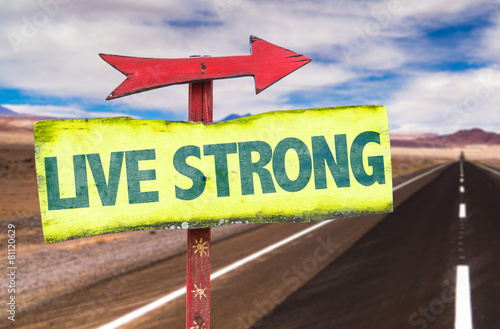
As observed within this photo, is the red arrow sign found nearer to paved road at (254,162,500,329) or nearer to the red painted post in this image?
the red painted post

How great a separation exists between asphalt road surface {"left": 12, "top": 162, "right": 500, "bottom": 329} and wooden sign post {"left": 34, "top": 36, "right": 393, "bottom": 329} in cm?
250

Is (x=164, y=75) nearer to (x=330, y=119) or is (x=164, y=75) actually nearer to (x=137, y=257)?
(x=330, y=119)

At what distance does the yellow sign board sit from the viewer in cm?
214

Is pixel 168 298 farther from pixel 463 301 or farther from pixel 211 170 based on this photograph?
pixel 463 301

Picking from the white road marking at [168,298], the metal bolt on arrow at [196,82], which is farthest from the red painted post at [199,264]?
the white road marking at [168,298]

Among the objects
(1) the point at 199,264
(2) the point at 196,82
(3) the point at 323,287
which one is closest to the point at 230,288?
(3) the point at 323,287

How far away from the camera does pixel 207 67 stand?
91.3 inches

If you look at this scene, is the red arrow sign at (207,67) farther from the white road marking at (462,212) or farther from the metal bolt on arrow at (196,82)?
the white road marking at (462,212)

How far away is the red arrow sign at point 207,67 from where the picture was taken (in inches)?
90.5

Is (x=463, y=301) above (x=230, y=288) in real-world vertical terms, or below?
below

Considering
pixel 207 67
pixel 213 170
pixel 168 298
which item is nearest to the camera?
pixel 213 170

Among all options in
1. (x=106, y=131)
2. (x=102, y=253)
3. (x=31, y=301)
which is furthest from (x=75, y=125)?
(x=102, y=253)

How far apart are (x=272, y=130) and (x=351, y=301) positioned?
3.58m

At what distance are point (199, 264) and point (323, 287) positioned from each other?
11.8 ft
